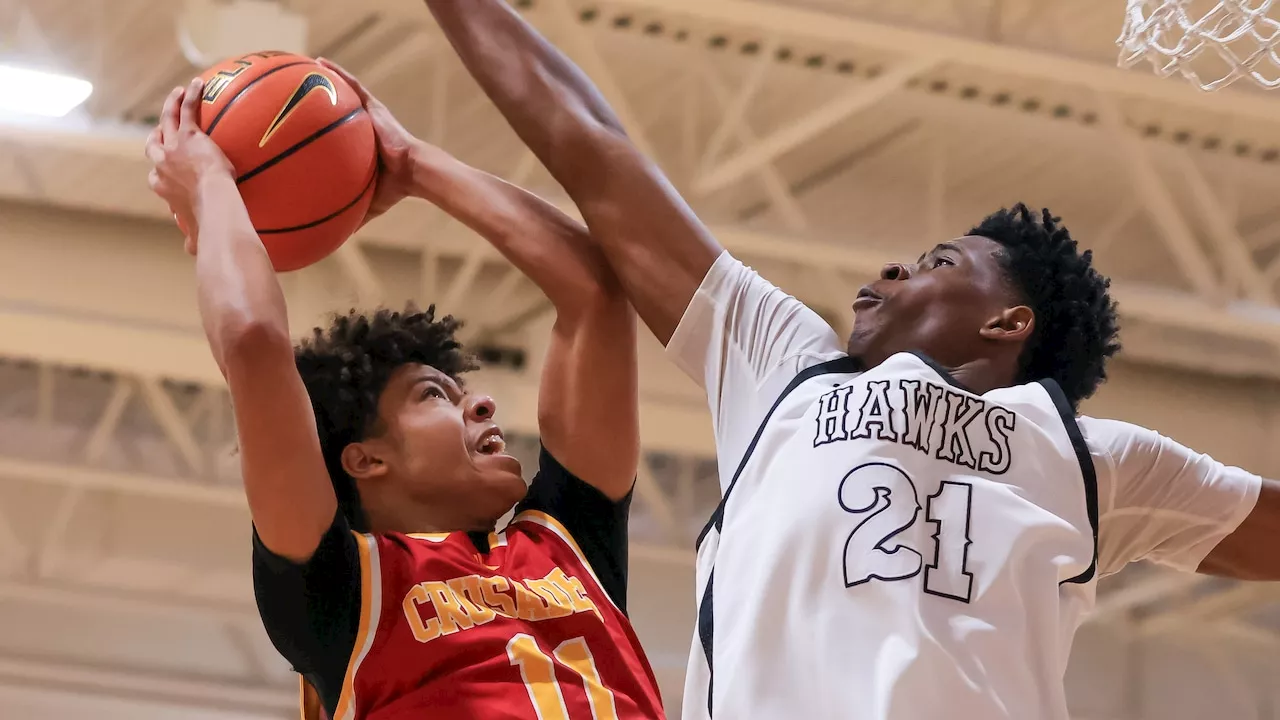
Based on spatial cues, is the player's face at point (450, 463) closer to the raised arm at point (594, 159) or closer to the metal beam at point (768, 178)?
the raised arm at point (594, 159)

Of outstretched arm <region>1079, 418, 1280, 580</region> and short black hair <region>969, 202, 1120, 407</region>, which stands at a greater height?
short black hair <region>969, 202, 1120, 407</region>

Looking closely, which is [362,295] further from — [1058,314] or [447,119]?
[1058,314]

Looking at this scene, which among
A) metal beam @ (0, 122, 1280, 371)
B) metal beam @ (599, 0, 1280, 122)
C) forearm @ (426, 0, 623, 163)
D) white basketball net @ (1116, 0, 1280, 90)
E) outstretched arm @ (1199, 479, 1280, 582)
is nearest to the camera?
outstretched arm @ (1199, 479, 1280, 582)

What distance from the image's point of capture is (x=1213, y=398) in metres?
7.95

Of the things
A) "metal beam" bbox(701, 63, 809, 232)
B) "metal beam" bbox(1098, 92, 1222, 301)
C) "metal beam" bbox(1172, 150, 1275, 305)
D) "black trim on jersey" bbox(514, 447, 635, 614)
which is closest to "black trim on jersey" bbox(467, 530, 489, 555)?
"black trim on jersey" bbox(514, 447, 635, 614)

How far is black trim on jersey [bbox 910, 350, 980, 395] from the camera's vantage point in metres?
2.15

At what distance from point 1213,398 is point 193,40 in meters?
5.40

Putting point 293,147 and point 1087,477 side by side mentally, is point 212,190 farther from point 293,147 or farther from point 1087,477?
point 1087,477

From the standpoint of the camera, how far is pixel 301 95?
259 cm

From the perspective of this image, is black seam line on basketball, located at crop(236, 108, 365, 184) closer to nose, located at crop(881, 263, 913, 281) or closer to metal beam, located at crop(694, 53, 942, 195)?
nose, located at crop(881, 263, 913, 281)

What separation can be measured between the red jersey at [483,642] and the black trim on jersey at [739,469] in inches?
8.9

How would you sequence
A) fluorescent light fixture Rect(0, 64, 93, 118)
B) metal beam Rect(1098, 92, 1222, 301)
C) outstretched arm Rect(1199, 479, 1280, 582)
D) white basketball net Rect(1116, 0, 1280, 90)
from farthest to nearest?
fluorescent light fixture Rect(0, 64, 93, 118) < metal beam Rect(1098, 92, 1222, 301) < white basketball net Rect(1116, 0, 1280, 90) < outstretched arm Rect(1199, 479, 1280, 582)

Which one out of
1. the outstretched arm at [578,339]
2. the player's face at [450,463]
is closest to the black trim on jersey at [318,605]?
the player's face at [450,463]

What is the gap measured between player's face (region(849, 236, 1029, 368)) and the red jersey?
0.60 meters
